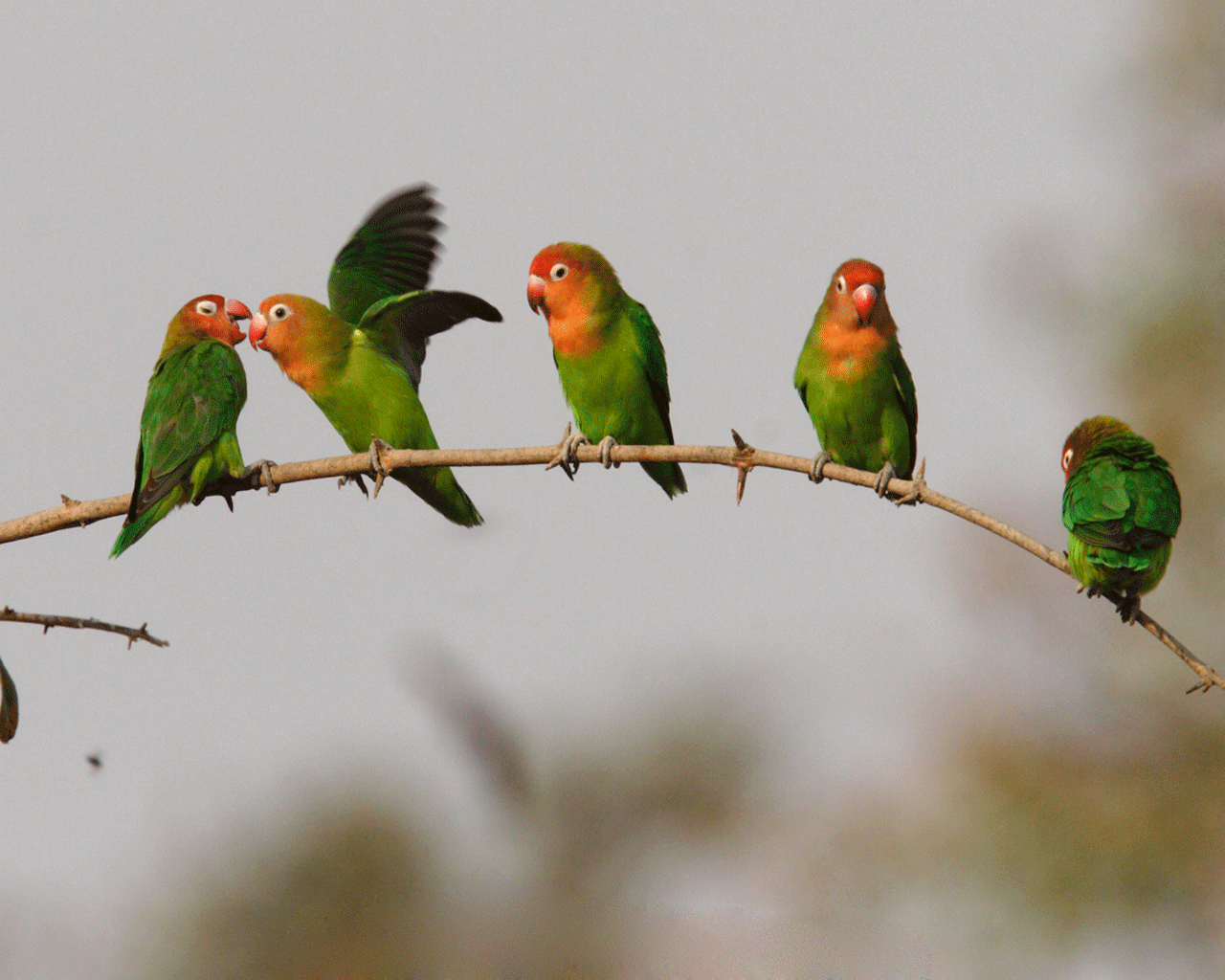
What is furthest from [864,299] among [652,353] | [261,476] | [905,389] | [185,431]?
[185,431]

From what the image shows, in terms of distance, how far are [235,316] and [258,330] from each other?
69 centimetres

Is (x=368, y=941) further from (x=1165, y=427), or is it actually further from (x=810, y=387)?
(x=1165, y=427)

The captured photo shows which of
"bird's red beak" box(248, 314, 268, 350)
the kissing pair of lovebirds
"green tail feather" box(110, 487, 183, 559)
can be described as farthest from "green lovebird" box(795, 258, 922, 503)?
"green tail feather" box(110, 487, 183, 559)

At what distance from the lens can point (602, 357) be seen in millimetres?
6371

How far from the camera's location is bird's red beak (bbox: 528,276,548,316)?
6242mm

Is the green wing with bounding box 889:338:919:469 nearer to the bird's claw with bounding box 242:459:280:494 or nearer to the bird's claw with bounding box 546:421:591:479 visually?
the bird's claw with bounding box 546:421:591:479

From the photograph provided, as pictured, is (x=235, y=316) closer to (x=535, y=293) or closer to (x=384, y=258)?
(x=384, y=258)

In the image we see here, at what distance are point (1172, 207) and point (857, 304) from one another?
20.0 metres

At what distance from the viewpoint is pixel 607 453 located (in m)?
4.14

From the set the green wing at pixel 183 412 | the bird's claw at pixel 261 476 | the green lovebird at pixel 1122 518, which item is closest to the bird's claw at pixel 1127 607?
the green lovebird at pixel 1122 518

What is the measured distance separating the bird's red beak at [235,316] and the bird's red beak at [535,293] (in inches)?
63.6

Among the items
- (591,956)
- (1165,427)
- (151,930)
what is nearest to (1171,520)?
(591,956)

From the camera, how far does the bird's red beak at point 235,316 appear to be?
6.51 metres

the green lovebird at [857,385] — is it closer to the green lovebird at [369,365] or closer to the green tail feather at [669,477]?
the green tail feather at [669,477]
